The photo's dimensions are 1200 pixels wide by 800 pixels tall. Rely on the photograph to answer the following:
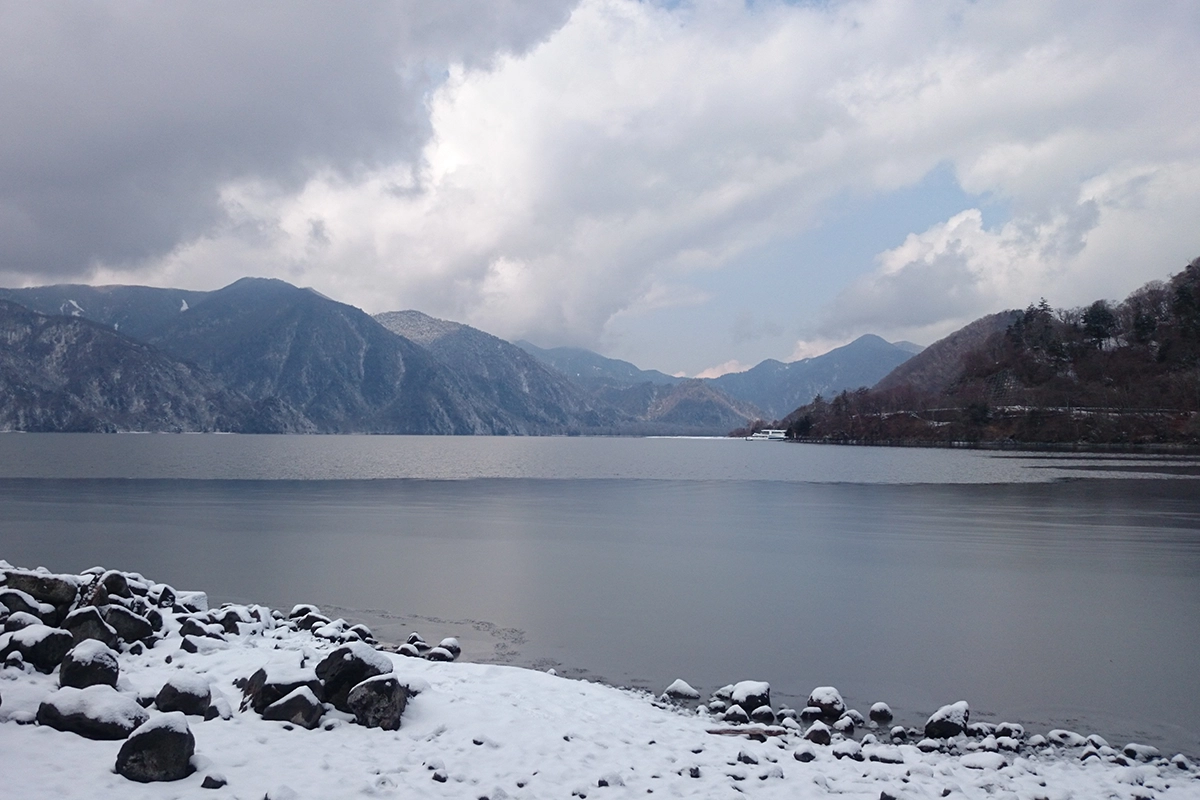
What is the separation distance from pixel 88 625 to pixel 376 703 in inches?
280

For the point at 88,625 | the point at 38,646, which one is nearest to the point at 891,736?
the point at 38,646

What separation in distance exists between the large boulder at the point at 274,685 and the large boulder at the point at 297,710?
23cm

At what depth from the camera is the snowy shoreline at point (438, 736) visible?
10.1 meters

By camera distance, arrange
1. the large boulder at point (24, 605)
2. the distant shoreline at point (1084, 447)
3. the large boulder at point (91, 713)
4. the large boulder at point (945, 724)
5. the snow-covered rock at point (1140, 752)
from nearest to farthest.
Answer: the large boulder at point (91, 713) → the snow-covered rock at point (1140, 752) → the large boulder at point (945, 724) → the large boulder at point (24, 605) → the distant shoreline at point (1084, 447)

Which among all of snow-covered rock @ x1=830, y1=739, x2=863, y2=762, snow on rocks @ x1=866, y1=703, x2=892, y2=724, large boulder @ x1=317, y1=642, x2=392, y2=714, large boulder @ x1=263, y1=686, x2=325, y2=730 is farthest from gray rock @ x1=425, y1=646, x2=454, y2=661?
snow on rocks @ x1=866, y1=703, x2=892, y2=724

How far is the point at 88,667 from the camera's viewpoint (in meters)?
12.4

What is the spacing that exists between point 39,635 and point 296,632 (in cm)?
679

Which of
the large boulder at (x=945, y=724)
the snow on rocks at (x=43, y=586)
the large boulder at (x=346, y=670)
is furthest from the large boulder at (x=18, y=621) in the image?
the large boulder at (x=945, y=724)

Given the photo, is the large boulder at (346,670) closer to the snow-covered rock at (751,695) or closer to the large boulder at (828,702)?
the snow-covered rock at (751,695)

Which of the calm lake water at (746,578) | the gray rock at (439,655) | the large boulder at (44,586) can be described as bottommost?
the calm lake water at (746,578)

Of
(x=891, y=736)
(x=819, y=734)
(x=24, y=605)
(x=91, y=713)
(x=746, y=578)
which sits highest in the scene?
(x=24, y=605)

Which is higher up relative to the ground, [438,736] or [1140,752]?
[438,736]

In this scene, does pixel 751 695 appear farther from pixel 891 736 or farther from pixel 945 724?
pixel 945 724

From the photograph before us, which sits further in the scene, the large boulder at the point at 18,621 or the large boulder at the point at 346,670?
the large boulder at the point at 18,621
